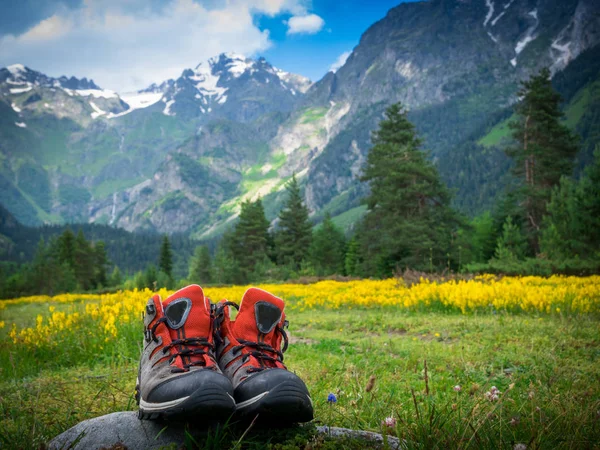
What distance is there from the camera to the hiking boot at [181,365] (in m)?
1.72

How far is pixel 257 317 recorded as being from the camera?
2361mm

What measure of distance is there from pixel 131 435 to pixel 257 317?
89 centimetres

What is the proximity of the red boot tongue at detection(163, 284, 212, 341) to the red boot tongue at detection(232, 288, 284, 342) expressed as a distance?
20 cm

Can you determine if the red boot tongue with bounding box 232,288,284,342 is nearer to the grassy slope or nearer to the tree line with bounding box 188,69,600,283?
the tree line with bounding box 188,69,600,283

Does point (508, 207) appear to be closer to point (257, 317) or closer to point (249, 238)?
point (249, 238)

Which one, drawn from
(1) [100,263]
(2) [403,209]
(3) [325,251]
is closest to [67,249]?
(1) [100,263]

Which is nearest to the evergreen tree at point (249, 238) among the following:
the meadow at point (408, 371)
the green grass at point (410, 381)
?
the meadow at point (408, 371)

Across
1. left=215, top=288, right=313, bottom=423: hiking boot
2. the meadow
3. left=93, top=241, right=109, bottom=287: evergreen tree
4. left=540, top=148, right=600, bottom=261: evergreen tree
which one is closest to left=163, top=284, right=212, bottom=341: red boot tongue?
left=215, top=288, right=313, bottom=423: hiking boot

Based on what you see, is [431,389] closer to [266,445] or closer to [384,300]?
[266,445]

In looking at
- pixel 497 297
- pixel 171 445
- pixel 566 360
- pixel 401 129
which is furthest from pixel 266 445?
pixel 401 129

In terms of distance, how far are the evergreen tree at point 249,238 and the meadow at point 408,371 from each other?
135ft

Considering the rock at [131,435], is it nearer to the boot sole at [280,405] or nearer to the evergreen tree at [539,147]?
the boot sole at [280,405]

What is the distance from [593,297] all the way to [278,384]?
8.64m

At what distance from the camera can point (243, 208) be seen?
51.9m
